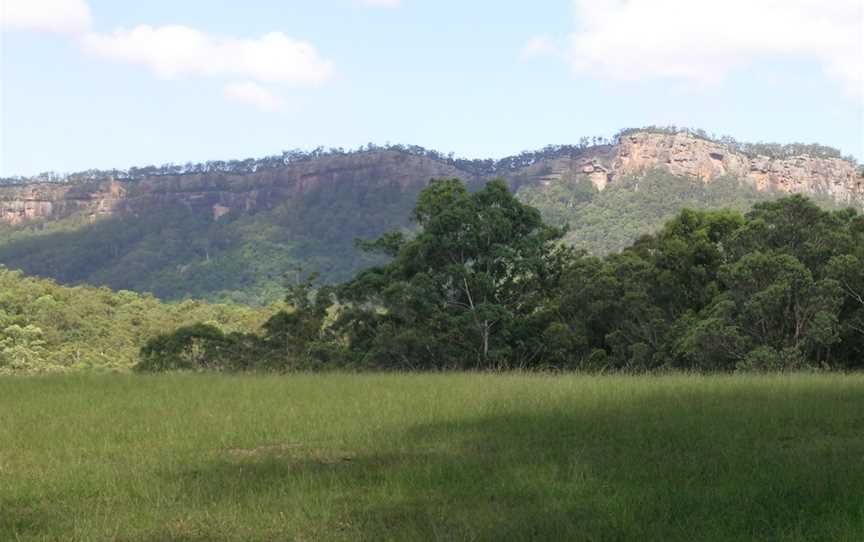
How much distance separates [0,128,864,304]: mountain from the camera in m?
130

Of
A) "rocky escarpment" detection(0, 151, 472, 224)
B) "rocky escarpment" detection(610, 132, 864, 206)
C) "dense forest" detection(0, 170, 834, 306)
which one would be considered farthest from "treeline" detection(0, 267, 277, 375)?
"rocky escarpment" detection(0, 151, 472, 224)

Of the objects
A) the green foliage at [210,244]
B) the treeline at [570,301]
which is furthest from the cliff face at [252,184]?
the treeline at [570,301]

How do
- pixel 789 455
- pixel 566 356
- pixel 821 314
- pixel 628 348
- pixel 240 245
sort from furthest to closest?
1. pixel 240 245
2. pixel 566 356
3. pixel 628 348
4. pixel 821 314
5. pixel 789 455

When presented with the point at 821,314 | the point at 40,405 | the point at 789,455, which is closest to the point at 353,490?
the point at 789,455

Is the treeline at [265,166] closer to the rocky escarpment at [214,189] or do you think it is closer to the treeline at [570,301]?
the rocky escarpment at [214,189]

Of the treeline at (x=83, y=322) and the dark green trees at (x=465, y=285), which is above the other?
the dark green trees at (x=465, y=285)

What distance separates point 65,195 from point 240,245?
56926mm

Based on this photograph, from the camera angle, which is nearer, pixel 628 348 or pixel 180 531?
pixel 180 531

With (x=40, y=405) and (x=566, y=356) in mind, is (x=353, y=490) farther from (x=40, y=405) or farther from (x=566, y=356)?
(x=566, y=356)

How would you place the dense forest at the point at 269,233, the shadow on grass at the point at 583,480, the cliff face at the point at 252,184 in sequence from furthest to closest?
the cliff face at the point at 252,184
the dense forest at the point at 269,233
the shadow on grass at the point at 583,480

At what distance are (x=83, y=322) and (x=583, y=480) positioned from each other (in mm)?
55034

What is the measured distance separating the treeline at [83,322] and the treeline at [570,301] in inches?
756

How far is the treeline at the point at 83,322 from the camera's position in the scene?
46500 mm

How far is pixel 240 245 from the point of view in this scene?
15462 centimetres
